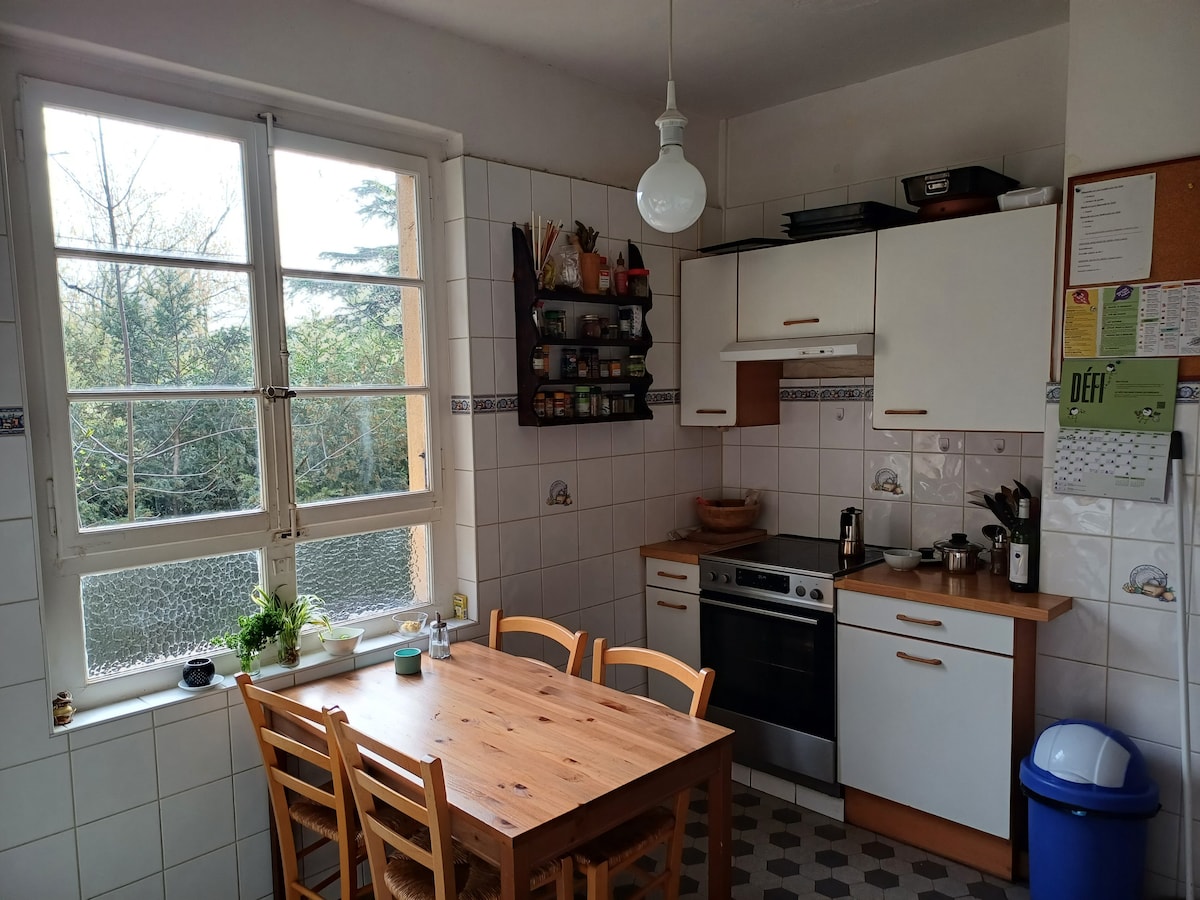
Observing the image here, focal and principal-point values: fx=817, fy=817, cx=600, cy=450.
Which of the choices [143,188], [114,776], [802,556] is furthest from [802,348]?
[114,776]

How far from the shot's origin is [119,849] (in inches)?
80.6

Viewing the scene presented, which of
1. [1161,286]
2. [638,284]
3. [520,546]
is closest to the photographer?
[1161,286]

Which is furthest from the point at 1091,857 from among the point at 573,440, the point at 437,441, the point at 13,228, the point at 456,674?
the point at 13,228

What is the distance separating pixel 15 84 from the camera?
6.33ft

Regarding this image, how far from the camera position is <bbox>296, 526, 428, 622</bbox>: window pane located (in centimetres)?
250

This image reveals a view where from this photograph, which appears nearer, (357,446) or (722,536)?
(357,446)

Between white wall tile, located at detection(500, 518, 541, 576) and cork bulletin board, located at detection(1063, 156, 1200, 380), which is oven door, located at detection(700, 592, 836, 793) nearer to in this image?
white wall tile, located at detection(500, 518, 541, 576)

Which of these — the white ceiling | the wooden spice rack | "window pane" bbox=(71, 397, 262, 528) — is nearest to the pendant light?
the white ceiling

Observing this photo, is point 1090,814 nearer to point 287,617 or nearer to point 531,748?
point 531,748

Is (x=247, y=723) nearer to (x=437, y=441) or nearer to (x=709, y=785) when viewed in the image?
(x=437, y=441)

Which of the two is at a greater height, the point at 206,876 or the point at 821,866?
the point at 206,876

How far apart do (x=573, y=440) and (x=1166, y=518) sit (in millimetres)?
1871

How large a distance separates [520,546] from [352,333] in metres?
0.93

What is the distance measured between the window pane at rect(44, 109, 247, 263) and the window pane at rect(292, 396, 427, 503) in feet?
1.70
